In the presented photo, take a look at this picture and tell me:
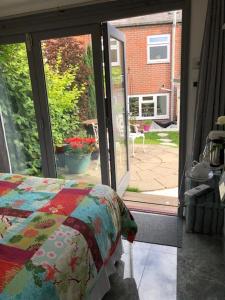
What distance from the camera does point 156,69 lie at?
680 centimetres

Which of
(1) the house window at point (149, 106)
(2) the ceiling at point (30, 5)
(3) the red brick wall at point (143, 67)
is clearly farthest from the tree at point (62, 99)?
(1) the house window at point (149, 106)

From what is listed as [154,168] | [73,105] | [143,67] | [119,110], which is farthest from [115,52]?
[143,67]

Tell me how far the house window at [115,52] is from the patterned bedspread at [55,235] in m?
1.57

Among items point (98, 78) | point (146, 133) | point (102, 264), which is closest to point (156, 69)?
point (146, 133)

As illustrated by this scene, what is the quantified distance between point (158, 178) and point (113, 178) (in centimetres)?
115

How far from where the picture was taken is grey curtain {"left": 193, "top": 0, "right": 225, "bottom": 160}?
1961 mm

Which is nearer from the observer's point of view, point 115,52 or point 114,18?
point 114,18

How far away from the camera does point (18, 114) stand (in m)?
3.27

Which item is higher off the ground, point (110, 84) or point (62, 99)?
point (110, 84)

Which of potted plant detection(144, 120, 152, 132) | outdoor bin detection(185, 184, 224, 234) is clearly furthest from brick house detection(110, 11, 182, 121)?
outdoor bin detection(185, 184, 224, 234)

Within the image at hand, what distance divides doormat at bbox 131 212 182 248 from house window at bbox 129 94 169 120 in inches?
177

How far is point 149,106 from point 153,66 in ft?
3.55

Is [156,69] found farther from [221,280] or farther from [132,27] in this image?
[221,280]

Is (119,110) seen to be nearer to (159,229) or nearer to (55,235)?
(159,229)
